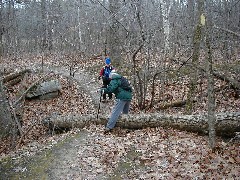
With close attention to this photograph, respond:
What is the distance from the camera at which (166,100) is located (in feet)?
42.2

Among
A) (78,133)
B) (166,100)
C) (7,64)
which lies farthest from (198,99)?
(7,64)

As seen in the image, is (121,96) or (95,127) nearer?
(121,96)

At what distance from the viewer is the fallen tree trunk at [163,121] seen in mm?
8710

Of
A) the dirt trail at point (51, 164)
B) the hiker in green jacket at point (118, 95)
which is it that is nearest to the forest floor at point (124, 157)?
the dirt trail at point (51, 164)

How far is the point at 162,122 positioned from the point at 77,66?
13.9m

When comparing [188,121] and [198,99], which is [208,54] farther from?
[198,99]

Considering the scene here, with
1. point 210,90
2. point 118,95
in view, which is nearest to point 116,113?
point 118,95

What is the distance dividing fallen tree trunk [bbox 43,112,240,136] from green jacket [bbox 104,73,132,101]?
2.44 ft

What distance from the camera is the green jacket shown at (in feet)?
31.7

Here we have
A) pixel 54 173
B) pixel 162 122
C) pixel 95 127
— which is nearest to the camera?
pixel 54 173

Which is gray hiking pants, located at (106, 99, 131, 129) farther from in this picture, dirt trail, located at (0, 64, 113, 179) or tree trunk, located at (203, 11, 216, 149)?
tree trunk, located at (203, 11, 216, 149)

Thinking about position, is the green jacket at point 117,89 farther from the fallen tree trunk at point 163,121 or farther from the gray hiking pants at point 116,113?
the fallen tree trunk at point 163,121

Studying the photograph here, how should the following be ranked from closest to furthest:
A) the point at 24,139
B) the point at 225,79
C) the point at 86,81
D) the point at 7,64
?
the point at 24,139 → the point at 225,79 → the point at 86,81 → the point at 7,64

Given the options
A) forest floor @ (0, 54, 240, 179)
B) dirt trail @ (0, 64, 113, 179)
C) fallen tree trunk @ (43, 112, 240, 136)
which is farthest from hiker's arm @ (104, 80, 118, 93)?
dirt trail @ (0, 64, 113, 179)
